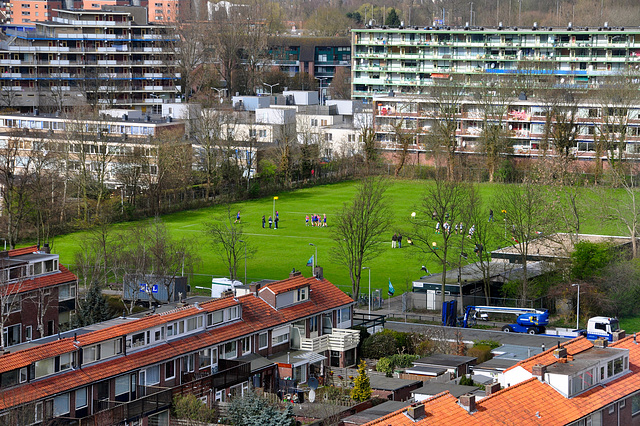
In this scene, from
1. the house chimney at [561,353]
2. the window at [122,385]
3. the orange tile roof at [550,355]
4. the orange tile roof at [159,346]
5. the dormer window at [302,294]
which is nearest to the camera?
the orange tile roof at [550,355]

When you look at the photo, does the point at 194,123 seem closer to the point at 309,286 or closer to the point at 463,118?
the point at 463,118

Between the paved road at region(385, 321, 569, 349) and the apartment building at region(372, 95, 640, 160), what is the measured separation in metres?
44.9

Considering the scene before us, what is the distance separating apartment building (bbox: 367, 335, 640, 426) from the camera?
27.9 meters

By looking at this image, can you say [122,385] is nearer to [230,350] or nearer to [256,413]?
[256,413]

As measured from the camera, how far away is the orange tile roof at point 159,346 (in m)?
32.4

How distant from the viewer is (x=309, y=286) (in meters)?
44.9

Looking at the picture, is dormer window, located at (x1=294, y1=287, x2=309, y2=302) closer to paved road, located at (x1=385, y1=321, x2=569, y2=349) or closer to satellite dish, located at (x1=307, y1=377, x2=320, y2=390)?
satellite dish, located at (x1=307, y1=377, x2=320, y2=390)

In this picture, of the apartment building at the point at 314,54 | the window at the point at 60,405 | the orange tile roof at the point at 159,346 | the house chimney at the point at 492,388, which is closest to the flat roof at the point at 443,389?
the house chimney at the point at 492,388

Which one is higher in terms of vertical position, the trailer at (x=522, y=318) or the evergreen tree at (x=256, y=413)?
the evergreen tree at (x=256, y=413)

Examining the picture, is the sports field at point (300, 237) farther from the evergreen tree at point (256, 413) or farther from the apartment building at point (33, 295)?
the evergreen tree at point (256, 413)

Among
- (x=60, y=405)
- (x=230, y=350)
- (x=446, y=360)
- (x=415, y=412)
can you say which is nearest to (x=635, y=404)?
(x=415, y=412)

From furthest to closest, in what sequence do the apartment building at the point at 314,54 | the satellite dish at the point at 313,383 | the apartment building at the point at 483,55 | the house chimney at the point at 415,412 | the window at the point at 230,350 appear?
1. the apartment building at the point at 314,54
2. the apartment building at the point at 483,55
3. the window at the point at 230,350
4. the satellite dish at the point at 313,383
5. the house chimney at the point at 415,412

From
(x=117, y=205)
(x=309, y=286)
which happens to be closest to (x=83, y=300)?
(x=309, y=286)

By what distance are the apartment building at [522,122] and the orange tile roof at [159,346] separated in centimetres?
5236
